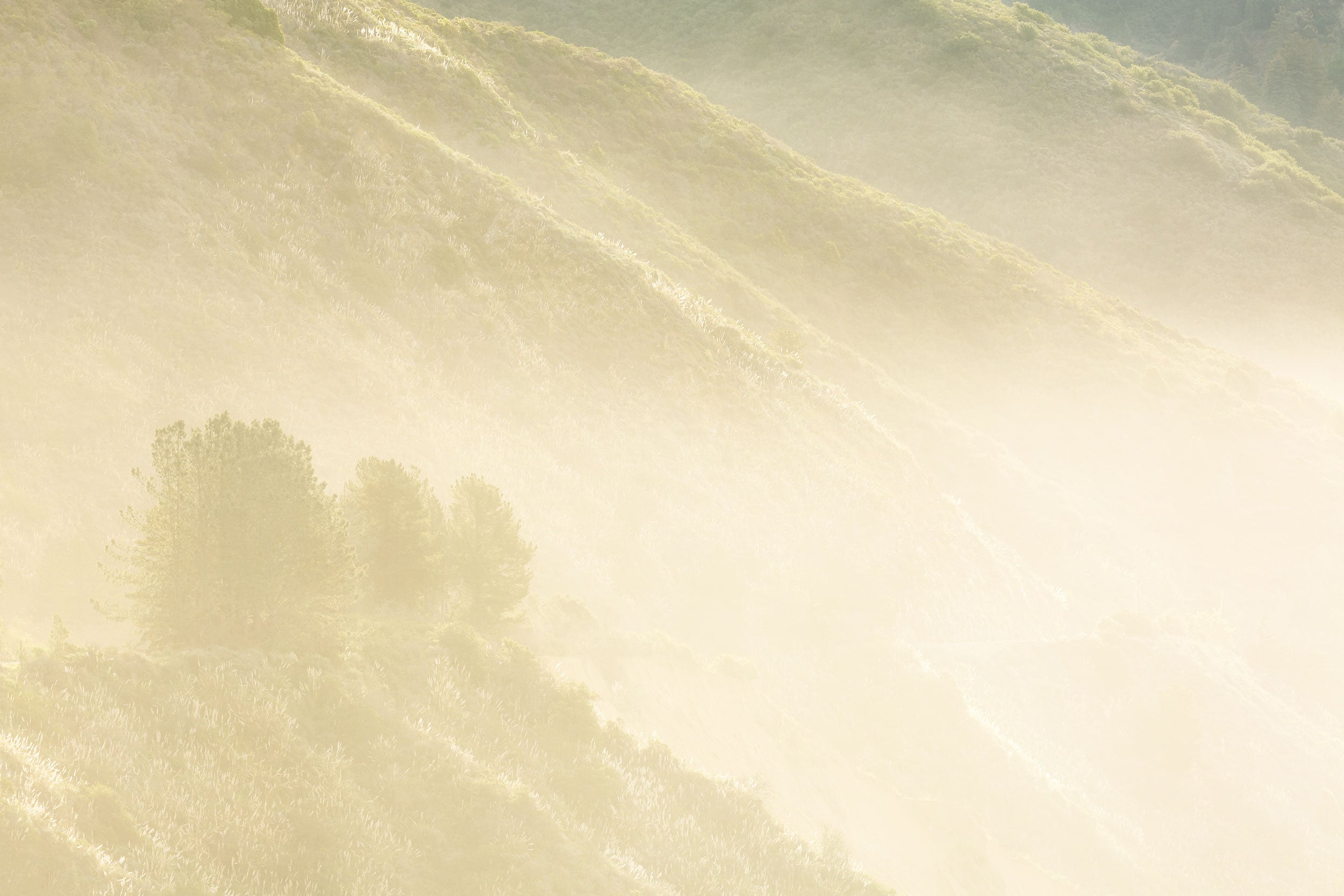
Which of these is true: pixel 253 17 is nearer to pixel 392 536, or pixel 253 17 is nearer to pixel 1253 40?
pixel 392 536

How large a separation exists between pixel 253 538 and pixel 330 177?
22908mm

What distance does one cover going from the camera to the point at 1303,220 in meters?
83.4

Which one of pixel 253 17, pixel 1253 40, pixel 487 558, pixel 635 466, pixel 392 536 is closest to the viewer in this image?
pixel 392 536

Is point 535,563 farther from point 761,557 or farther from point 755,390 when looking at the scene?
point 755,390

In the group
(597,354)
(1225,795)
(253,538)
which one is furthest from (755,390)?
(253,538)

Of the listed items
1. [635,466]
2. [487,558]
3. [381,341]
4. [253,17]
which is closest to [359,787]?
[487,558]

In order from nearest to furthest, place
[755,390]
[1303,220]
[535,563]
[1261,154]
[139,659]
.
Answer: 1. [139,659]
2. [535,563]
3. [755,390]
4. [1303,220]
5. [1261,154]

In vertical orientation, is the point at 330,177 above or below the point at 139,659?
above

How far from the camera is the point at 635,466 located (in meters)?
32.3

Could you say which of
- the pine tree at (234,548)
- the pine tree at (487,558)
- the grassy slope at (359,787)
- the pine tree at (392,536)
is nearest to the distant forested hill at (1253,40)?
the pine tree at (487,558)

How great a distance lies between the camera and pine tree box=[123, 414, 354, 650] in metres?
15.2

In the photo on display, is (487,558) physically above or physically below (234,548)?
below

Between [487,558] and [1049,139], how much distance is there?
84892mm

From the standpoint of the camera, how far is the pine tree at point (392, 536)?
19.2m
